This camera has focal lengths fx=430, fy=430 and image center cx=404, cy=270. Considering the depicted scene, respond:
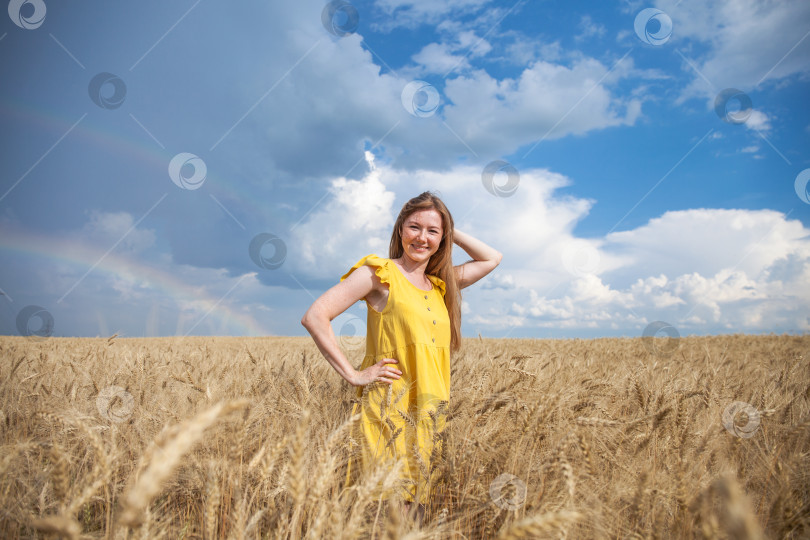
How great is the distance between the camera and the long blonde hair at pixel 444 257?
2.82 m

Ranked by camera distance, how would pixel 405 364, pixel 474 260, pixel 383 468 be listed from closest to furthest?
1. pixel 383 468
2. pixel 405 364
3. pixel 474 260

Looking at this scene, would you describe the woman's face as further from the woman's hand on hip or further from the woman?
the woman's hand on hip

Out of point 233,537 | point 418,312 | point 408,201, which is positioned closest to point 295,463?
point 233,537

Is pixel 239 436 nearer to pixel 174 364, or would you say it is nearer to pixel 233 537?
pixel 233 537

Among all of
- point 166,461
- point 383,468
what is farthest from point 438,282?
point 166,461

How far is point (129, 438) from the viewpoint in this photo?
7.57ft

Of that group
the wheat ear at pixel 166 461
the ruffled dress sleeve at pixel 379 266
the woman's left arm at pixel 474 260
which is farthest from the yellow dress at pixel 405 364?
the wheat ear at pixel 166 461

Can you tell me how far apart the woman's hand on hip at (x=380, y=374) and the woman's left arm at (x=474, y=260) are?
98cm

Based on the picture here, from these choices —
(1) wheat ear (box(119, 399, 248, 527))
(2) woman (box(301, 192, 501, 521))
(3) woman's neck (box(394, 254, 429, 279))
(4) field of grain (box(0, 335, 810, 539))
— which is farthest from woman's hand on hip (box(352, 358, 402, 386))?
(1) wheat ear (box(119, 399, 248, 527))

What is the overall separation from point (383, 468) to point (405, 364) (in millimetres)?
1274

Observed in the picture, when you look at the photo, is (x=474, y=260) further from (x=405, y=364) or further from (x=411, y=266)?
(x=405, y=364)

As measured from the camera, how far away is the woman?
2.22 metres

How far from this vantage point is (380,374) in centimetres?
235

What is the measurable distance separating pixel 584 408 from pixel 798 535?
1116 millimetres
